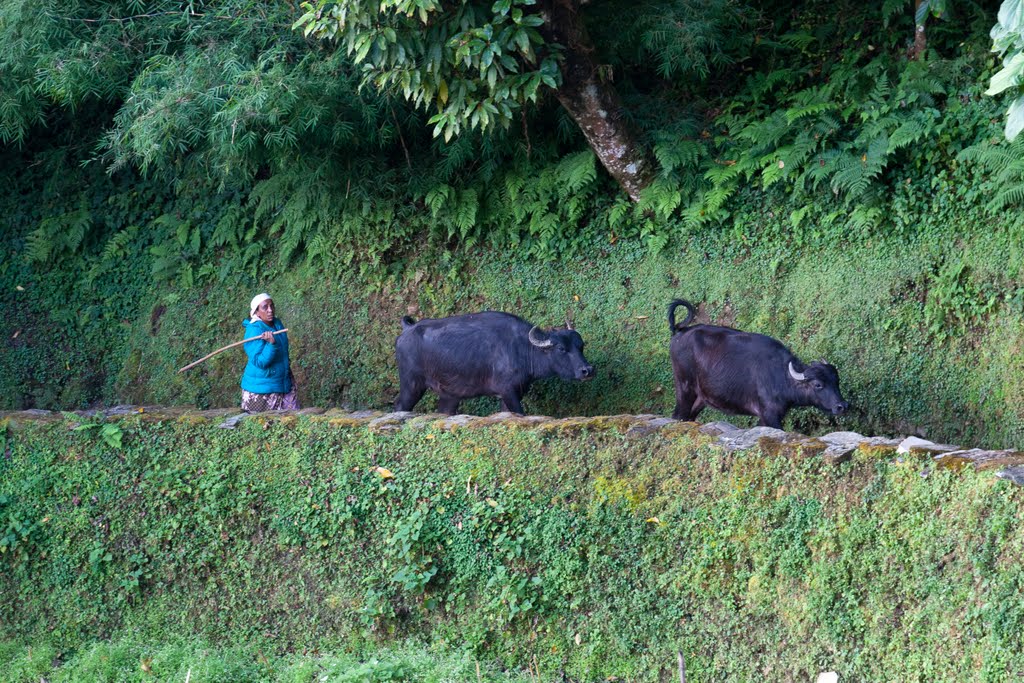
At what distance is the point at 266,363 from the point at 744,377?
13.9ft

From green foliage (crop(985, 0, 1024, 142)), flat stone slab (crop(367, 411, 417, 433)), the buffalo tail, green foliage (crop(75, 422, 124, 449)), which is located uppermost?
green foliage (crop(985, 0, 1024, 142))

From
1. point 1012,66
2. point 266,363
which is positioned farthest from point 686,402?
point 1012,66

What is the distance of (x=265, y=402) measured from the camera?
9.34m

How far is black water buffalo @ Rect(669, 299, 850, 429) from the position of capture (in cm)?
820

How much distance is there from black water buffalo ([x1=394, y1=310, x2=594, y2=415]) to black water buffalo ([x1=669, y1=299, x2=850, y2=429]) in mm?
912

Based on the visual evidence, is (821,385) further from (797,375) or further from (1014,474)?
(1014,474)

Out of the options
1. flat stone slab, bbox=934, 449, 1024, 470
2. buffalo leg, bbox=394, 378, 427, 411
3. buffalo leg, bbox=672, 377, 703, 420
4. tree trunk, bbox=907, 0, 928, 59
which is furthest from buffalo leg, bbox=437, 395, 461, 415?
tree trunk, bbox=907, 0, 928, 59

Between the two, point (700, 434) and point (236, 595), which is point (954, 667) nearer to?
point (700, 434)

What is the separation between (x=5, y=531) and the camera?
851cm

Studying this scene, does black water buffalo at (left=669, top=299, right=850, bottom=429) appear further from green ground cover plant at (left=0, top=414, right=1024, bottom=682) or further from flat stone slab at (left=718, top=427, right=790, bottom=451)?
green ground cover plant at (left=0, top=414, right=1024, bottom=682)

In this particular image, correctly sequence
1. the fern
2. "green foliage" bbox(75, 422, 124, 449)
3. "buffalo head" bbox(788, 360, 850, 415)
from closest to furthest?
1. "buffalo head" bbox(788, 360, 850, 415)
2. the fern
3. "green foliage" bbox(75, 422, 124, 449)

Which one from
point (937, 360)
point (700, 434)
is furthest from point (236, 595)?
point (937, 360)

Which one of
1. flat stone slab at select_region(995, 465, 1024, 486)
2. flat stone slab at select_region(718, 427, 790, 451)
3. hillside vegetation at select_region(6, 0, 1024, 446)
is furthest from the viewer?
hillside vegetation at select_region(6, 0, 1024, 446)

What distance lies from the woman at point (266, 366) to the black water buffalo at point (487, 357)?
112cm
